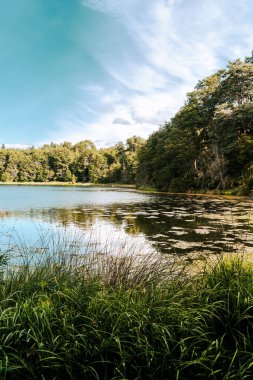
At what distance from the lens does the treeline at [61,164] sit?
8794cm

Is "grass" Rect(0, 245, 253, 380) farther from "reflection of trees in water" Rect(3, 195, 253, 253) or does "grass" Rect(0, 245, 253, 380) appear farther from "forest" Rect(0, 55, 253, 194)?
"forest" Rect(0, 55, 253, 194)

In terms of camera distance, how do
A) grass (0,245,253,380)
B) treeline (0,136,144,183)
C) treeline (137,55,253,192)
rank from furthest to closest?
treeline (0,136,144,183)
treeline (137,55,253,192)
grass (0,245,253,380)

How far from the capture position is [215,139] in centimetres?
3269

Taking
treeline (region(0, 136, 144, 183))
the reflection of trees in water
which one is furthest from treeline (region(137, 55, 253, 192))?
treeline (region(0, 136, 144, 183))

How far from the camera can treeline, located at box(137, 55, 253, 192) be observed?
1150 inches

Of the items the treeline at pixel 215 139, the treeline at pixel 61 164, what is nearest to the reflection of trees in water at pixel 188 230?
the treeline at pixel 215 139

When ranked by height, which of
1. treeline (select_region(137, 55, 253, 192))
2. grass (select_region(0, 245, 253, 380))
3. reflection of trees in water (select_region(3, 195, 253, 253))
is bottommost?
reflection of trees in water (select_region(3, 195, 253, 253))

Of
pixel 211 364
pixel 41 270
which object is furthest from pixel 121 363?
pixel 41 270

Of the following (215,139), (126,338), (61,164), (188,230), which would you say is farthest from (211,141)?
(61,164)

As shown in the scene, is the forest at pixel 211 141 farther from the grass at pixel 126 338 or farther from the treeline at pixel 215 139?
the grass at pixel 126 338

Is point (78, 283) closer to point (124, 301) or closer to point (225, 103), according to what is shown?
point (124, 301)

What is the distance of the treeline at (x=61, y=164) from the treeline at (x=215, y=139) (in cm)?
4630

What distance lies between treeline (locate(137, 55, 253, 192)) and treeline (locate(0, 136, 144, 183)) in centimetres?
4630

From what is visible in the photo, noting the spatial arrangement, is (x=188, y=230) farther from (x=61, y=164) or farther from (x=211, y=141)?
(x=61, y=164)
